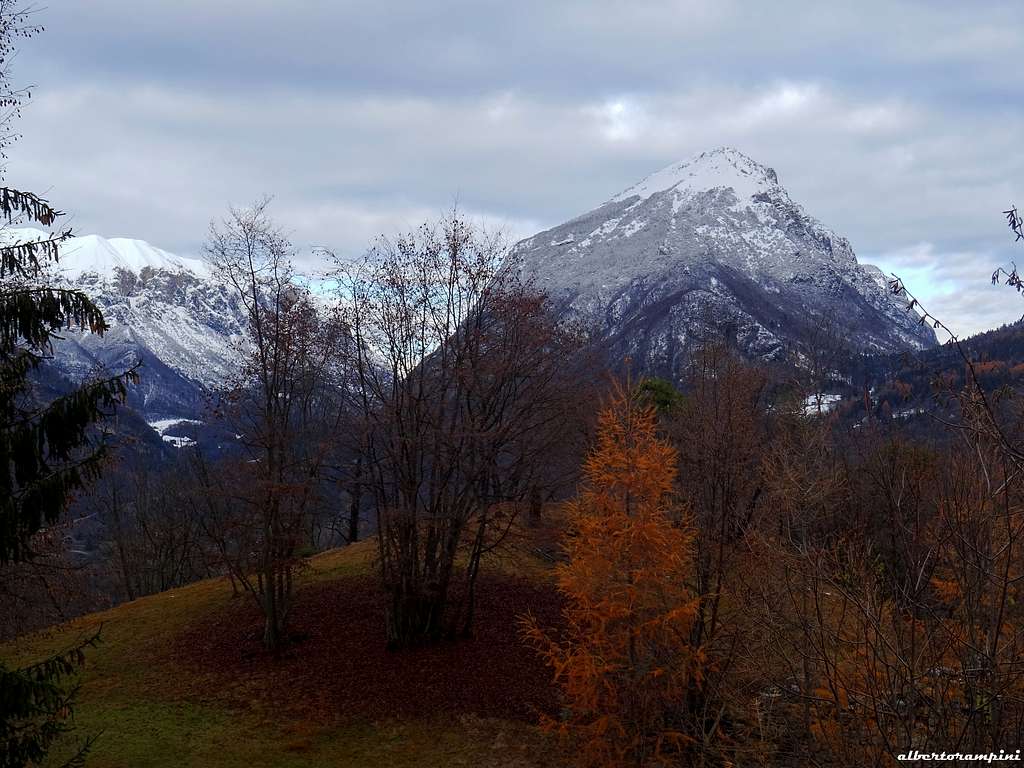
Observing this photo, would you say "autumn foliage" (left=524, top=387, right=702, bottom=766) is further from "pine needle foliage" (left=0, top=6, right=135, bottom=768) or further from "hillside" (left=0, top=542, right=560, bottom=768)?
"pine needle foliage" (left=0, top=6, right=135, bottom=768)

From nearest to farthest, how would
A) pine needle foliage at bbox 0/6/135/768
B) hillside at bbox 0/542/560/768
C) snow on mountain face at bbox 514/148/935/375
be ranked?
pine needle foliage at bbox 0/6/135/768 → hillside at bbox 0/542/560/768 → snow on mountain face at bbox 514/148/935/375

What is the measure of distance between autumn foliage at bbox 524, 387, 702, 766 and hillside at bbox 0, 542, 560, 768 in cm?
243

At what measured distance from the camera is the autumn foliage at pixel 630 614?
1299 centimetres

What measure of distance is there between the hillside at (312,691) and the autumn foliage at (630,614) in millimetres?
2427

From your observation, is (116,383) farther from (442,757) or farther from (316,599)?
(316,599)

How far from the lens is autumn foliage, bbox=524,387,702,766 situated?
1299cm

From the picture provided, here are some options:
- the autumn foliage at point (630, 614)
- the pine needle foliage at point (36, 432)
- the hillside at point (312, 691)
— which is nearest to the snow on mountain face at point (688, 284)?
the hillside at point (312, 691)

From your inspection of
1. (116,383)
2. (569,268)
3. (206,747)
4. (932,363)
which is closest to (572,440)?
(206,747)

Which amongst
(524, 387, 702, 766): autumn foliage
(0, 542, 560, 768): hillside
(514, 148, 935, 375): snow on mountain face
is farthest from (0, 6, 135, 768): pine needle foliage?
(514, 148, 935, 375): snow on mountain face

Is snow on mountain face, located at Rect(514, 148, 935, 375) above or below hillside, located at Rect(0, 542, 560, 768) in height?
above

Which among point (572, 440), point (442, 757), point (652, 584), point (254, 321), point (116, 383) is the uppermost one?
point (254, 321)

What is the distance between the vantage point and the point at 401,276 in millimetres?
19016

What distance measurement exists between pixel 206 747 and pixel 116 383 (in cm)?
962

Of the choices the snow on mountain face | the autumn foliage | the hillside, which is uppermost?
the snow on mountain face
